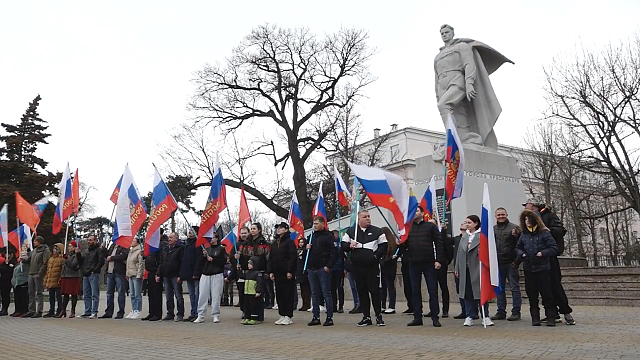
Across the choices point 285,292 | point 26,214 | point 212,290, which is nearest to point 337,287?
point 285,292

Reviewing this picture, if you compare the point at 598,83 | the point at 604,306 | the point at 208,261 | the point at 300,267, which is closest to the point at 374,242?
the point at 208,261

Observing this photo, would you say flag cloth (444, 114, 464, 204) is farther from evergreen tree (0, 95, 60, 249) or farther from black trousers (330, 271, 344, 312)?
evergreen tree (0, 95, 60, 249)

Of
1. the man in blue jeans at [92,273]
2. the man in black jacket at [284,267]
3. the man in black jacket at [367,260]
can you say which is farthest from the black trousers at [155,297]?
the man in black jacket at [367,260]

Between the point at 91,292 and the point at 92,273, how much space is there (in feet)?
1.79

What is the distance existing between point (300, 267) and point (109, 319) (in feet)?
14.5

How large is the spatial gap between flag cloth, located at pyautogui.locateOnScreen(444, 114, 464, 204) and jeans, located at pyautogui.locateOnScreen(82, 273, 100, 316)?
27.3 ft

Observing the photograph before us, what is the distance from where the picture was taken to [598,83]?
23.9 meters

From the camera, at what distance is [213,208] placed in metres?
11.5

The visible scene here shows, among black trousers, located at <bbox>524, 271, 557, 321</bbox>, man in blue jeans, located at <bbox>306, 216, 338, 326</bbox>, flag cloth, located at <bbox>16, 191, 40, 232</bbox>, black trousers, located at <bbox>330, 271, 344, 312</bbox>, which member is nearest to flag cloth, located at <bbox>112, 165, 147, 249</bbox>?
flag cloth, located at <bbox>16, 191, 40, 232</bbox>

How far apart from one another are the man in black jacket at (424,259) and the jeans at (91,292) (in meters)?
7.78

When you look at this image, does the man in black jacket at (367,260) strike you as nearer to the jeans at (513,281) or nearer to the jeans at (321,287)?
the jeans at (321,287)

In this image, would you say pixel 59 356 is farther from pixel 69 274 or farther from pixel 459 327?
pixel 69 274

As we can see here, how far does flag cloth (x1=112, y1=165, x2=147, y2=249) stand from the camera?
41.6ft

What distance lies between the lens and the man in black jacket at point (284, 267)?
413 inches
